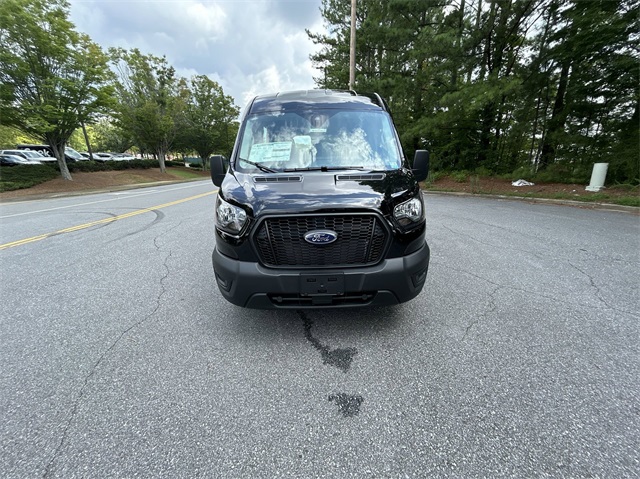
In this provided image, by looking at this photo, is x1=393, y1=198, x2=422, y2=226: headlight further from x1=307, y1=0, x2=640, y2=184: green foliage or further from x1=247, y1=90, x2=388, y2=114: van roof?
x1=307, y1=0, x2=640, y2=184: green foliage

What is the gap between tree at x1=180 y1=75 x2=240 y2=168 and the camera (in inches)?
1426

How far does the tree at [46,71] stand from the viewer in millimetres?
13953

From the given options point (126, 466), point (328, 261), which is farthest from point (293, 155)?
point (126, 466)

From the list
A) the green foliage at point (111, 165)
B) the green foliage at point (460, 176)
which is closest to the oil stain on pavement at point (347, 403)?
the green foliage at point (460, 176)

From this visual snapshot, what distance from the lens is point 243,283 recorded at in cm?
220

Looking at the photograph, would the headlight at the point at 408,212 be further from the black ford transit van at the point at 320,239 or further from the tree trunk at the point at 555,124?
the tree trunk at the point at 555,124

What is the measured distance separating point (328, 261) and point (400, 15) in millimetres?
15018

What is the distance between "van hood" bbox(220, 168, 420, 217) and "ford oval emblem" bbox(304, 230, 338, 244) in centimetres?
17

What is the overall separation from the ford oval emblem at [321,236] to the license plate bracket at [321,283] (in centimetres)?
26

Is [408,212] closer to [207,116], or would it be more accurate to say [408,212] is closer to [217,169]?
[217,169]

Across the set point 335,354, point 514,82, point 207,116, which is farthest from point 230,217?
point 207,116

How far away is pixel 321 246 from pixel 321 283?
0.93 ft

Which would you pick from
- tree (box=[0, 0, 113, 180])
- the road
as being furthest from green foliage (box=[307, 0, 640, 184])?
tree (box=[0, 0, 113, 180])

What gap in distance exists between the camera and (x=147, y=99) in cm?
2652
